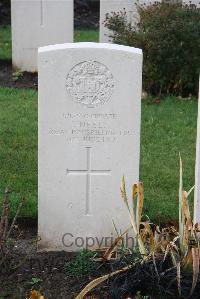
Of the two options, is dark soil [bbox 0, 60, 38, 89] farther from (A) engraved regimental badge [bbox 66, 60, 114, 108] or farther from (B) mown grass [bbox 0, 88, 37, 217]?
(A) engraved regimental badge [bbox 66, 60, 114, 108]

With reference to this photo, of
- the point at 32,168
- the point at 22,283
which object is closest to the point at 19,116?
the point at 32,168

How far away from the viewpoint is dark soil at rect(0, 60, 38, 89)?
10773 mm

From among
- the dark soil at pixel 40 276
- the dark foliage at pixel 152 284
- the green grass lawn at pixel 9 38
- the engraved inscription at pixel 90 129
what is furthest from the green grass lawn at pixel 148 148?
Answer: the green grass lawn at pixel 9 38

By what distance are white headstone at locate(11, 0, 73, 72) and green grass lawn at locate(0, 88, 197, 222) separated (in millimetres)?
1647

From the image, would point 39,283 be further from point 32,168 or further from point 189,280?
point 32,168

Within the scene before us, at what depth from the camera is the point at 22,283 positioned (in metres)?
4.80

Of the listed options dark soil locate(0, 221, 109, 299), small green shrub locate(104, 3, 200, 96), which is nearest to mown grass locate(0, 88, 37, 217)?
dark soil locate(0, 221, 109, 299)

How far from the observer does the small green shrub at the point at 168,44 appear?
9.70 meters

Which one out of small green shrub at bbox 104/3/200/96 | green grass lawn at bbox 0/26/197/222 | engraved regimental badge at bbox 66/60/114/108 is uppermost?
small green shrub at bbox 104/3/200/96

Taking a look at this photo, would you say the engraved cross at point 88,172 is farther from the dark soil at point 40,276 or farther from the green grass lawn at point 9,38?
the green grass lawn at point 9,38

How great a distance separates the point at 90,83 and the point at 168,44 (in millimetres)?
4799

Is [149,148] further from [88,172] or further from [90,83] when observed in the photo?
[90,83]

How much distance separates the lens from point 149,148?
7.56 meters

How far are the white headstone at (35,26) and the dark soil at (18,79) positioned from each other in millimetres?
219
